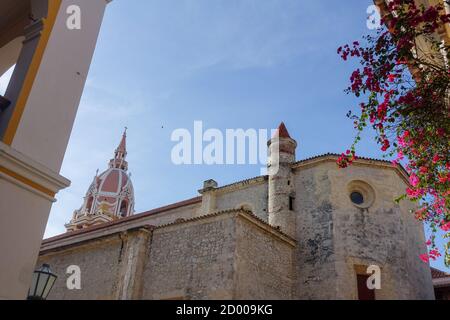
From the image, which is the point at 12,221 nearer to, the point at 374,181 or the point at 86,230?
the point at 374,181

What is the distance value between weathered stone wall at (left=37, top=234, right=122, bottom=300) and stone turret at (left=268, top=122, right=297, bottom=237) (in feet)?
22.3

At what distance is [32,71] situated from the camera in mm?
5066

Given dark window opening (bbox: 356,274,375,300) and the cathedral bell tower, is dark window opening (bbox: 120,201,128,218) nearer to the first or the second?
the cathedral bell tower

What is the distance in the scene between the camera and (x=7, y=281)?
4.15 metres

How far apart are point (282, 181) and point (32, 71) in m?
15.2

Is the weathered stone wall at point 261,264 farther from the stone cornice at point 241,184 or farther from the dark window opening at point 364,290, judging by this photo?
the stone cornice at point 241,184

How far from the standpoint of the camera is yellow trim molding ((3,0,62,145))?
466cm

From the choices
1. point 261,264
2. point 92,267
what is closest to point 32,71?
point 261,264

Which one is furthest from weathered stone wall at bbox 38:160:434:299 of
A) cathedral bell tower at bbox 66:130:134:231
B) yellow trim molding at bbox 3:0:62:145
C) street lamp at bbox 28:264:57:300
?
cathedral bell tower at bbox 66:130:134:231

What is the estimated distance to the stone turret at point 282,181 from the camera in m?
18.4

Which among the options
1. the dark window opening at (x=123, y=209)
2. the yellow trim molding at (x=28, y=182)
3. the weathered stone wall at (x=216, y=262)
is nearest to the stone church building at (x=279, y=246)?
the weathered stone wall at (x=216, y=262)

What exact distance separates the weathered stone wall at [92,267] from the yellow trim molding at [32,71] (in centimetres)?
1187
